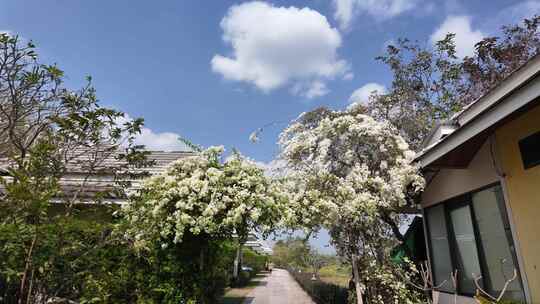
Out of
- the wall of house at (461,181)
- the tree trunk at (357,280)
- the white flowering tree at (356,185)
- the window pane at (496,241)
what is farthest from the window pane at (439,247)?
the tree trunk at (357,280)

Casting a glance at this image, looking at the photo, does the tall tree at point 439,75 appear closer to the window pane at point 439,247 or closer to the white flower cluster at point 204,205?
the window pane at point 439,247

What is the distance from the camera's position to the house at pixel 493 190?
4569mm

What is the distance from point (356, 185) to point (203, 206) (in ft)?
11.7

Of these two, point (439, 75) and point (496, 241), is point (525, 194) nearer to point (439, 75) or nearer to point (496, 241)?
point (496, 241)

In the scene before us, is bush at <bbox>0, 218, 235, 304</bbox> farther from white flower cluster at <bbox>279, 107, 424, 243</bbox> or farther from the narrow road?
the narrow road

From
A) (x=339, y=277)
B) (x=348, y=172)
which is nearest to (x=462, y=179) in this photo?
(x=348, y=172)

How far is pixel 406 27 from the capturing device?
37.5 feet

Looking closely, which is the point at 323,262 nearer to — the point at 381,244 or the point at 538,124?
the point at 381,244

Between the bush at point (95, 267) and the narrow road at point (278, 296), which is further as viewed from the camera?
the narrow road at point (278, 296)

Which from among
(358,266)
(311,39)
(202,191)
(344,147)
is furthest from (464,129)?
(311,39)

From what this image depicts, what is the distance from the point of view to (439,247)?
25.5 ft

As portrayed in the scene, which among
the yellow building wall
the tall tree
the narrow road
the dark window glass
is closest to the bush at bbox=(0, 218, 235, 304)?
the yellow building wall

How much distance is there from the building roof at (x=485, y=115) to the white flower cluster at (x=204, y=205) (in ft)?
11.1

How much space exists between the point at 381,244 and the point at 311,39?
6.27 meters
